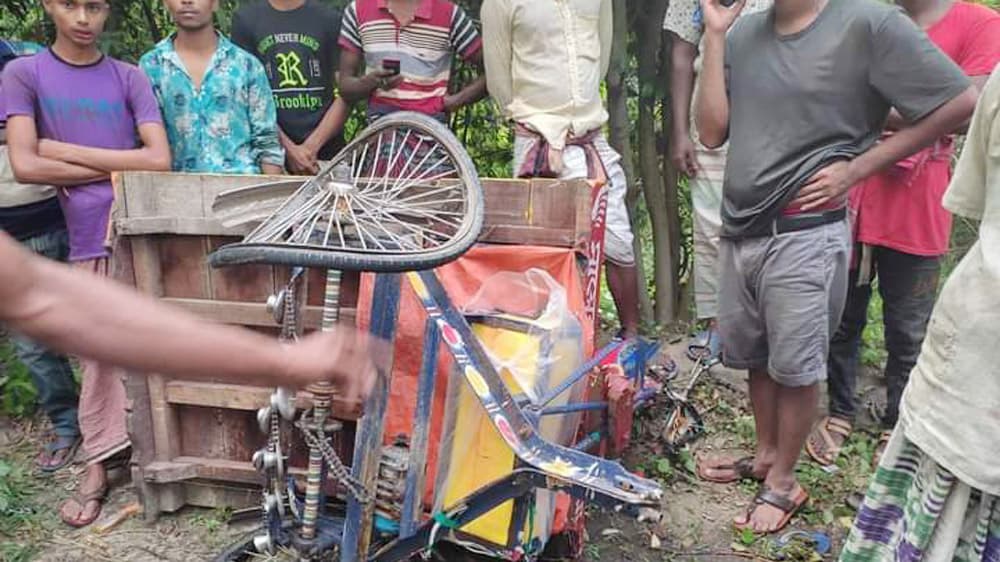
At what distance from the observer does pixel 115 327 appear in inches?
35.8

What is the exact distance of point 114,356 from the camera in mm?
910

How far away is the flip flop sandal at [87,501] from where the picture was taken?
2.89 meters

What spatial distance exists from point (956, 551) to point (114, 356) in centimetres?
181

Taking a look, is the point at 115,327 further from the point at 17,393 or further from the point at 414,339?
the point at 17,393

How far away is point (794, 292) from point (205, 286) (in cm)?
196

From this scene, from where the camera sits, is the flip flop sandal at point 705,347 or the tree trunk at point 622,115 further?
the tree trunk at point 622,115

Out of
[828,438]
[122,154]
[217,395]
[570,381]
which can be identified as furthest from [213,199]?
[828,438]

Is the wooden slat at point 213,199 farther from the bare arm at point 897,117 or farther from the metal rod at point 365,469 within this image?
the bare arm at point 897,117

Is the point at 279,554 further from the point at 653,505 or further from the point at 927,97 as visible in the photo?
the point at 927,97

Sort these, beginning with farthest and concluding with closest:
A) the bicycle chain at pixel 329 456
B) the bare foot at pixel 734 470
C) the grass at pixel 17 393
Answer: the grass at pixel 17 393
the bare foot at pixel 734 470
the bicycle chain at pixel 329 456

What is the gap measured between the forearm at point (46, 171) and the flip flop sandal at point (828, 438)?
9.81ft

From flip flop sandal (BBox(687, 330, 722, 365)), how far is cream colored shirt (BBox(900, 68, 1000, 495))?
1443 millimetres

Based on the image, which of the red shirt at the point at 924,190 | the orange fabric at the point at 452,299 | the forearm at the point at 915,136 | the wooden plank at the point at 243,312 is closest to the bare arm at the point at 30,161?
the wooden plank at the point at 243,312

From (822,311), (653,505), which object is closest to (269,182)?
(653,505)
